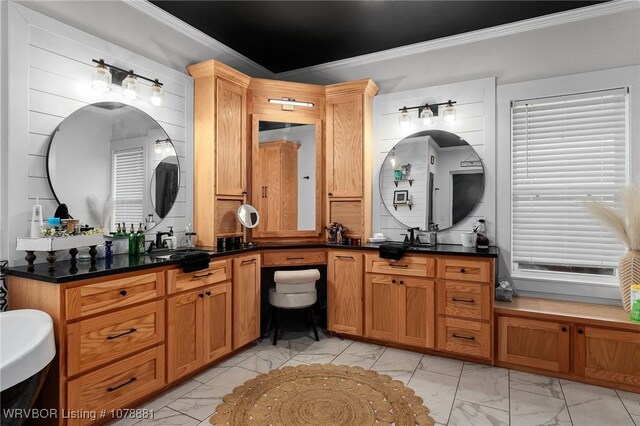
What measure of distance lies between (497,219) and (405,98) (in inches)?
61.1

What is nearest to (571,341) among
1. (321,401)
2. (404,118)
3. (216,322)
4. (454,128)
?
(321,401)

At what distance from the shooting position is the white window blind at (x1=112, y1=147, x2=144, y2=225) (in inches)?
110

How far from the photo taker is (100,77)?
2.55m

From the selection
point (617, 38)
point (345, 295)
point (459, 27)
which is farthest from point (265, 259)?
point (617, 38)

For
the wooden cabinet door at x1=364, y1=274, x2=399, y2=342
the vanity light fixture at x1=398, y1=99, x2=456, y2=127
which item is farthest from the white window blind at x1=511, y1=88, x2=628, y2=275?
the wooden cabinet door at x1=364, y1=274, x2=399, y2=342

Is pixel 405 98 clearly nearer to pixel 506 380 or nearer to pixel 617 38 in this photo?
pixel 617 38

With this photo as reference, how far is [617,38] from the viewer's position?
9.86 feet

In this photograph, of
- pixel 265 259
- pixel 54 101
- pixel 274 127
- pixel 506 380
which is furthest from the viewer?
pixel 274 127

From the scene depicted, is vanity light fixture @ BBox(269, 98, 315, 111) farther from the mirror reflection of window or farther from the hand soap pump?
the hand soap pump

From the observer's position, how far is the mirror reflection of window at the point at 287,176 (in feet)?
12.4

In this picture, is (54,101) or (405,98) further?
(405,98)

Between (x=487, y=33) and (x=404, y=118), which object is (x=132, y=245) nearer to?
(x=404, y=118)

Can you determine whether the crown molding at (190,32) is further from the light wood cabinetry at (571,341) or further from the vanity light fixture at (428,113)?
the light wood cabinetry at (571,341)

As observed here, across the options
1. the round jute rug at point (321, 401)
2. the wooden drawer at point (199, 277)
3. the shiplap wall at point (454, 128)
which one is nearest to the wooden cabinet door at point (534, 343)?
the shiplap wall at point (454, 128)
